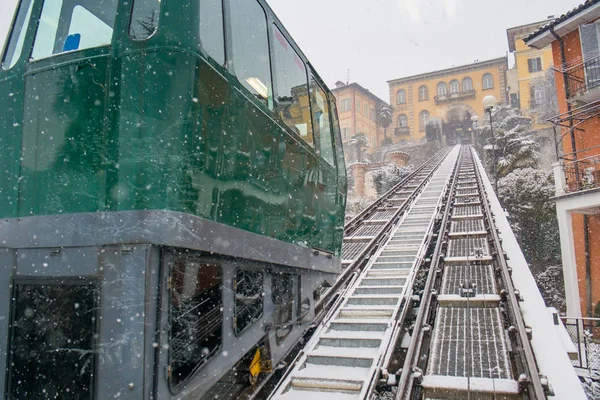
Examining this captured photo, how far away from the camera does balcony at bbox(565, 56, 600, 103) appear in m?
14.4

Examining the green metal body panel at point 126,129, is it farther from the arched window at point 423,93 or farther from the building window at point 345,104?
the arched window at point 423,93

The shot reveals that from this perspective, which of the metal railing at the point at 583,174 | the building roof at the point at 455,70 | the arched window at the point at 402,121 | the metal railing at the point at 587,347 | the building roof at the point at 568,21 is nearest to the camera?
the metal railing at the point at 587,347

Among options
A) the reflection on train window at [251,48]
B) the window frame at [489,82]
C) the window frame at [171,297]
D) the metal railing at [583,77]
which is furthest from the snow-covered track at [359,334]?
the window frame at [489,82]

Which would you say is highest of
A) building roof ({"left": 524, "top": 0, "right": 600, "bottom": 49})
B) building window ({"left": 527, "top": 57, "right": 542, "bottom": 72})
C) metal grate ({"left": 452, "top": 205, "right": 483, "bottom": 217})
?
building window ({"left": 527, "top": 57, "right": 542, "bottom": 72})

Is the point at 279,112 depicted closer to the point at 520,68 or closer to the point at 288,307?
the point at 288,307

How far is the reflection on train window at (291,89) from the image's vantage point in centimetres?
428

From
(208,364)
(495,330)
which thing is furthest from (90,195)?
(495,330)

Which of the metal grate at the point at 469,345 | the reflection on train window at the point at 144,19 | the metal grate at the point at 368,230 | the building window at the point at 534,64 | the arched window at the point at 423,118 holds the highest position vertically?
the building window at the point at 534,64

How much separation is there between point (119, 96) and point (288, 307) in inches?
109

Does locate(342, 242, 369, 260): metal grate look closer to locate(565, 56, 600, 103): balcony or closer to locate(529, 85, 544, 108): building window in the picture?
locate(565, 56, 600, 103): balcony

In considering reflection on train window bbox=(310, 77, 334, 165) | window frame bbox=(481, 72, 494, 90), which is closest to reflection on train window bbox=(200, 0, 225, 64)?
reflection on train window bbox=(310, 77, 334, 165)

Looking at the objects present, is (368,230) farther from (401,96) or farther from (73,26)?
(401,96)

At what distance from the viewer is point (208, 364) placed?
10.2ft

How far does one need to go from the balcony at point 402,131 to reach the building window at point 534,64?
16.7 meters
